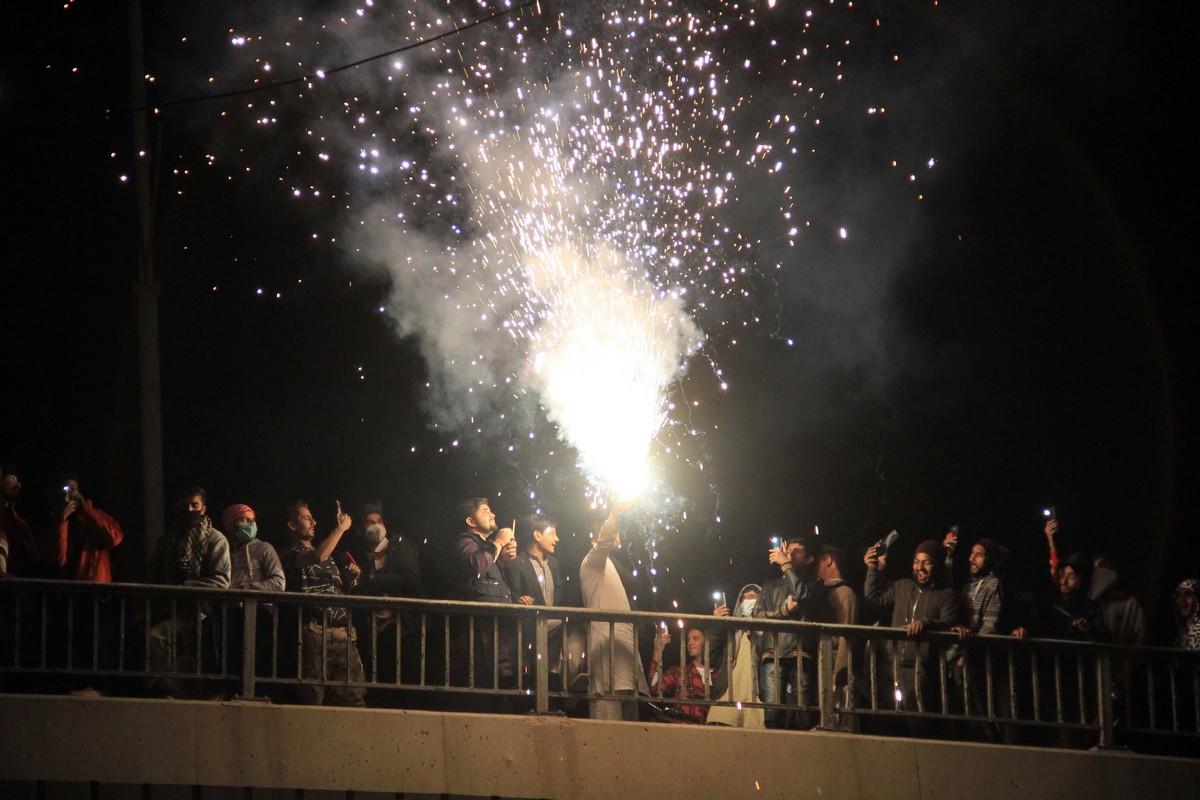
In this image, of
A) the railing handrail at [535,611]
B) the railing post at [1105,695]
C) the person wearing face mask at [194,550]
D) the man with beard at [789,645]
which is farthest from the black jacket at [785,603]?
the person wearing face mask at [194,550]

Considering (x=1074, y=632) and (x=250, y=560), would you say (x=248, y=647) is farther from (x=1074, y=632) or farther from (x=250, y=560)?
(x=1074, y=632)

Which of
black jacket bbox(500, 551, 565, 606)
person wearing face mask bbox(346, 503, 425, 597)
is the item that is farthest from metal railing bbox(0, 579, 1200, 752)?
black jacket bbox(500, 551, 565, 606)

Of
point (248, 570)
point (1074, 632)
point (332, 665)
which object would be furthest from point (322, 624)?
point (1074, 632)

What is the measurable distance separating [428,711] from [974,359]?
9387mm

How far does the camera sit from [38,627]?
31.1ft

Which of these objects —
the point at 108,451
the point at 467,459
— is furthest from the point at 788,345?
the point at 108,451

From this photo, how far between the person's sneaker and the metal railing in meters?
0.04

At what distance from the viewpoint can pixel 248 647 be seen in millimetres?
8719

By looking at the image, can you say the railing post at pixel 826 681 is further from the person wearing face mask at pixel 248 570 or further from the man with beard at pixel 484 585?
the person wearing face mask at pixel 248 570

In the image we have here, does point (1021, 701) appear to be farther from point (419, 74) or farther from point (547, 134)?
point (419, 74)

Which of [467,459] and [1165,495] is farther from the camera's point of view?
[467,459]

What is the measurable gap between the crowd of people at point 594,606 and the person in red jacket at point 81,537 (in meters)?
0.01

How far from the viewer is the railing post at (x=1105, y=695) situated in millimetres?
9008

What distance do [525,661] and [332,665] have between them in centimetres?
139
